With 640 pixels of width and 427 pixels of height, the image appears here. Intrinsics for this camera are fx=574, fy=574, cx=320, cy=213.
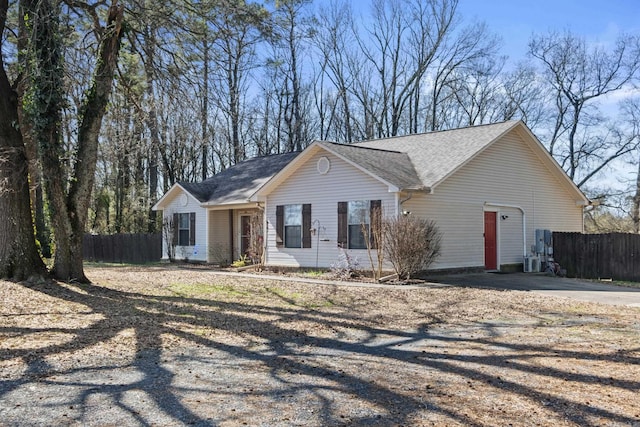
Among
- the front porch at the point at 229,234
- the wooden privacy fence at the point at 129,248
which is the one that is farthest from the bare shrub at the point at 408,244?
the wooden privacy fence at the point at 129,248

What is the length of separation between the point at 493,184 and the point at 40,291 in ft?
43.5

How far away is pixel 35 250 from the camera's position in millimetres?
11734

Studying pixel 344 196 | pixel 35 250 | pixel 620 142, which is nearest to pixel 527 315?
pixel 344 196

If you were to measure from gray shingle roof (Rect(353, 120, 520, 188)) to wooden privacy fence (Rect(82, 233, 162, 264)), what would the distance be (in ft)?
37.3

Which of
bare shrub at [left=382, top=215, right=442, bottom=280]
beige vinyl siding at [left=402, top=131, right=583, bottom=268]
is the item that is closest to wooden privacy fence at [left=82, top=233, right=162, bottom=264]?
bare shrub at [left=382, top=215, right=442, bottom=280]

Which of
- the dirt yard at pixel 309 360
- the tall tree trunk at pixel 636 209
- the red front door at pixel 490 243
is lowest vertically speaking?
the dirt yard at pixel 309 360

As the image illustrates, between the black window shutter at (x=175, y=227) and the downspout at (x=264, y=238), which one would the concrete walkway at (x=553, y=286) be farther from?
the black window shutter at (x=175, y=227)

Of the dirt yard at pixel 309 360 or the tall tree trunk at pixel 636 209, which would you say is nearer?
the dirt yard at pixel 309 360

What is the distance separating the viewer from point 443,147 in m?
18.7

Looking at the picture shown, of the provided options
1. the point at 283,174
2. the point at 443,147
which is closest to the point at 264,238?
the point at 283,174

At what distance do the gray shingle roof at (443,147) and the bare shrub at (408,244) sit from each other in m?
1.51

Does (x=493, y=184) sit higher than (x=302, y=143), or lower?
lower

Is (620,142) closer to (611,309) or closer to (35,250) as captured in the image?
(611,309)

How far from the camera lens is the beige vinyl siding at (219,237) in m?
22.0
